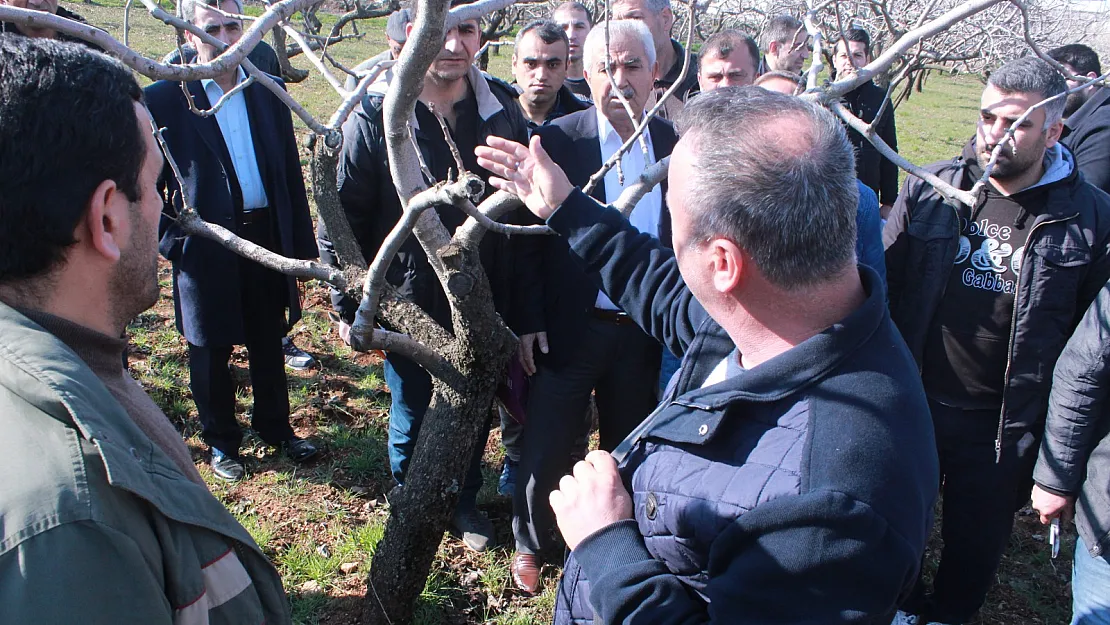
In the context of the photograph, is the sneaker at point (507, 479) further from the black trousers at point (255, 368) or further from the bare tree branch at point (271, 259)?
the bare tree branch at point (271, 259)

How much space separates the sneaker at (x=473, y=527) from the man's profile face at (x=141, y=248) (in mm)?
2184

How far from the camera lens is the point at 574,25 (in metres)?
5.25

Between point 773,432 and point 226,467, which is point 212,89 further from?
point 773,432

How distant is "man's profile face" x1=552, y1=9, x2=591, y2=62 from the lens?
205 inches

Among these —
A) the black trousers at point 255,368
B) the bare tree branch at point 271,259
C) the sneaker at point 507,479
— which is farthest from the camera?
the sneaker at point 507,479

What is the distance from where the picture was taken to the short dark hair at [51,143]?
1.10 meters

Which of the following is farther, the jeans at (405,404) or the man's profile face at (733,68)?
the man's profile face at (733,68)

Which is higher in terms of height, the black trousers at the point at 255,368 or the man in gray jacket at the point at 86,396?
the man in gray jacket at the point at 86,396

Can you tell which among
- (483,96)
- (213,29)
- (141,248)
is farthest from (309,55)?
(213,29)

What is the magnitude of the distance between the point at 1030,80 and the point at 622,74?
1.51 m

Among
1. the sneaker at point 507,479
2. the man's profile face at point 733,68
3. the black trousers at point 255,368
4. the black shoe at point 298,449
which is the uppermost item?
the man's profile face at point 733,68

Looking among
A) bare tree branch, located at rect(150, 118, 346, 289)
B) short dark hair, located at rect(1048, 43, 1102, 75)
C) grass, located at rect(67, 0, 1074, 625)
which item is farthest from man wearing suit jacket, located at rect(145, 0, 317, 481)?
short dark hair, located at rect(1048, 43, 1102, 75)

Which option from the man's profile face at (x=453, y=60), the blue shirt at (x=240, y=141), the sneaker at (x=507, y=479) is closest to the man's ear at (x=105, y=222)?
the man's profile face at (x=453, y=60)

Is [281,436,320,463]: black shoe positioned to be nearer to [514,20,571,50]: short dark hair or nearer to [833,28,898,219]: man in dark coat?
[514,20,571,50]: short dark hair
